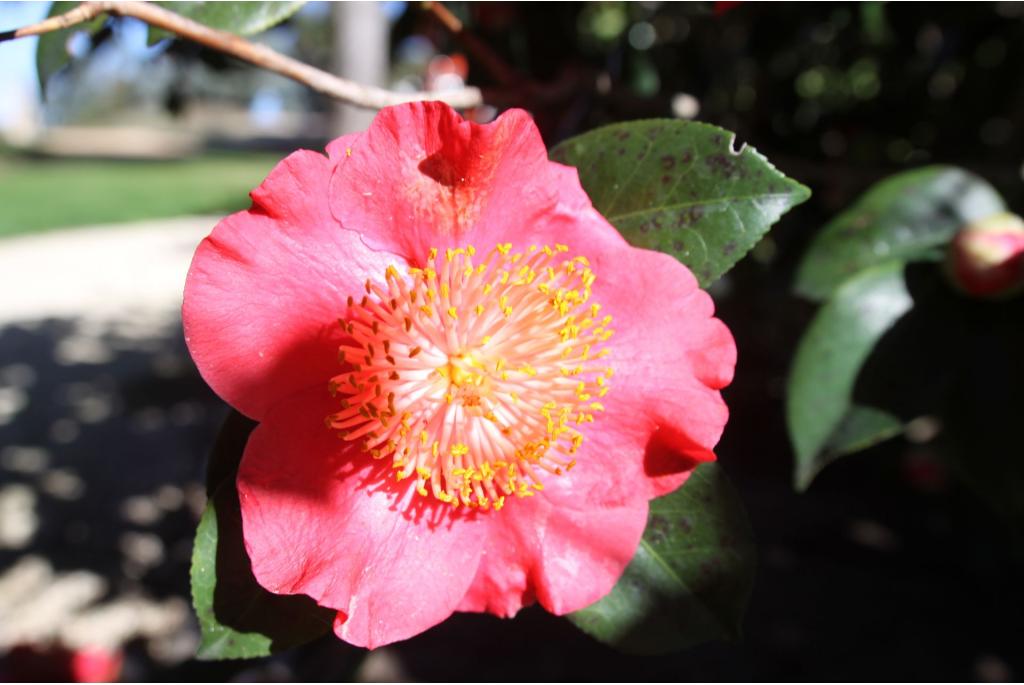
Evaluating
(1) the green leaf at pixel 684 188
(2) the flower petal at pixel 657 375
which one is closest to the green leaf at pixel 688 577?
(2) the flower petal at pixel 657 375

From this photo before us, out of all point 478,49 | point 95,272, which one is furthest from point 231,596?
point 95,272

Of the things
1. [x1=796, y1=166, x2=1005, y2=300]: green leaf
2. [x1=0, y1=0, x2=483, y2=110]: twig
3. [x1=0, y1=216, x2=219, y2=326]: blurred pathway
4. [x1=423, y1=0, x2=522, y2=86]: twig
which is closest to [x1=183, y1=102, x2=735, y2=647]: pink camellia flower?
[x1=0, y1=0, x2=483, y2=110]: twig

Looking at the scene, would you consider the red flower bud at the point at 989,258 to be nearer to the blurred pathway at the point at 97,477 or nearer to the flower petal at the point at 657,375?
the flower petal at the point at 657,375

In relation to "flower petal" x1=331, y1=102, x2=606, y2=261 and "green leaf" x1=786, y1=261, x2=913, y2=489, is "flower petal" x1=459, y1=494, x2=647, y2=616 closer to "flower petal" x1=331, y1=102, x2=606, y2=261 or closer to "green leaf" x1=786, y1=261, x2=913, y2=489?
"flower petal" x1=331, y1=102, x2=606, y2=261

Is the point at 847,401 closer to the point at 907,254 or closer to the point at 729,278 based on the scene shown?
the point at 907,254

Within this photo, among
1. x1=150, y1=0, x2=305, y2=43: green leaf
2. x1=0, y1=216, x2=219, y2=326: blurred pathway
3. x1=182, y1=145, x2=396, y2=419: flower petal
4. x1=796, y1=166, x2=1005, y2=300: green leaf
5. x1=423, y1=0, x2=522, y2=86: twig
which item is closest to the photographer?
x1=182, y1=145, x2=396, y2=419: flower petal

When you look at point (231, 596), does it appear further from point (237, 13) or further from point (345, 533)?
point (237, 13)
